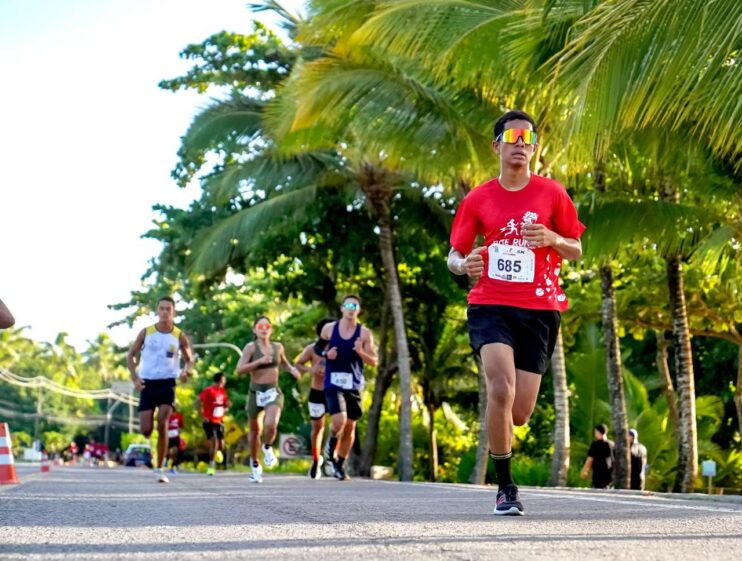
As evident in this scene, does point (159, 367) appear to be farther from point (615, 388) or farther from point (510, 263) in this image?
point (615, 388)

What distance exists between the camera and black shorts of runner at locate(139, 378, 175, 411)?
13.4 meters

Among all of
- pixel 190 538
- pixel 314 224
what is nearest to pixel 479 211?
pixel 190 538

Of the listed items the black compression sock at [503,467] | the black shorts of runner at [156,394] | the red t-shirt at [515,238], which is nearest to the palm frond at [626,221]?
the black shorts of runner at [156,394]

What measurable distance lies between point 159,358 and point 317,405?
10.1 ft

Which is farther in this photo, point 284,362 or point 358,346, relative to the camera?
point 284,362

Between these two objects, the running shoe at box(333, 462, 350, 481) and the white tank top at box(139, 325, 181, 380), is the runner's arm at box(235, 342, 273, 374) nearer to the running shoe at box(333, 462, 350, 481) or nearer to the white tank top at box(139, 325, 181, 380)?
the white tank top at box(139, 325, 181, 380)

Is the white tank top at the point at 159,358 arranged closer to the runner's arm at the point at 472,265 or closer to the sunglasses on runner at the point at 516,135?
the runner's arm at the point at 472,265

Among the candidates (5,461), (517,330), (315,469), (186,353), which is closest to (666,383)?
(315,469)

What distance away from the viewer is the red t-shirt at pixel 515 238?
716cm

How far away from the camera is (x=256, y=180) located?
25844mm

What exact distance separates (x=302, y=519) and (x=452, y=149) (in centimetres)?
1214

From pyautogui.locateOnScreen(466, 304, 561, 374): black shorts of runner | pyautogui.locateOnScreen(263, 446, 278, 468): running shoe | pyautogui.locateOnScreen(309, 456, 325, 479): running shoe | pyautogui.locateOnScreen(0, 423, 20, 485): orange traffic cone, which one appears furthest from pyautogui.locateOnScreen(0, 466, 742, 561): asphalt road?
pyautogui.locateOnScreen(309, 456, 325, 479): running shoe

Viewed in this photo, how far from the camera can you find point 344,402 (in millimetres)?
14680

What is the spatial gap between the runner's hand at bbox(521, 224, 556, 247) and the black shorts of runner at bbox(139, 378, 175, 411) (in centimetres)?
714
